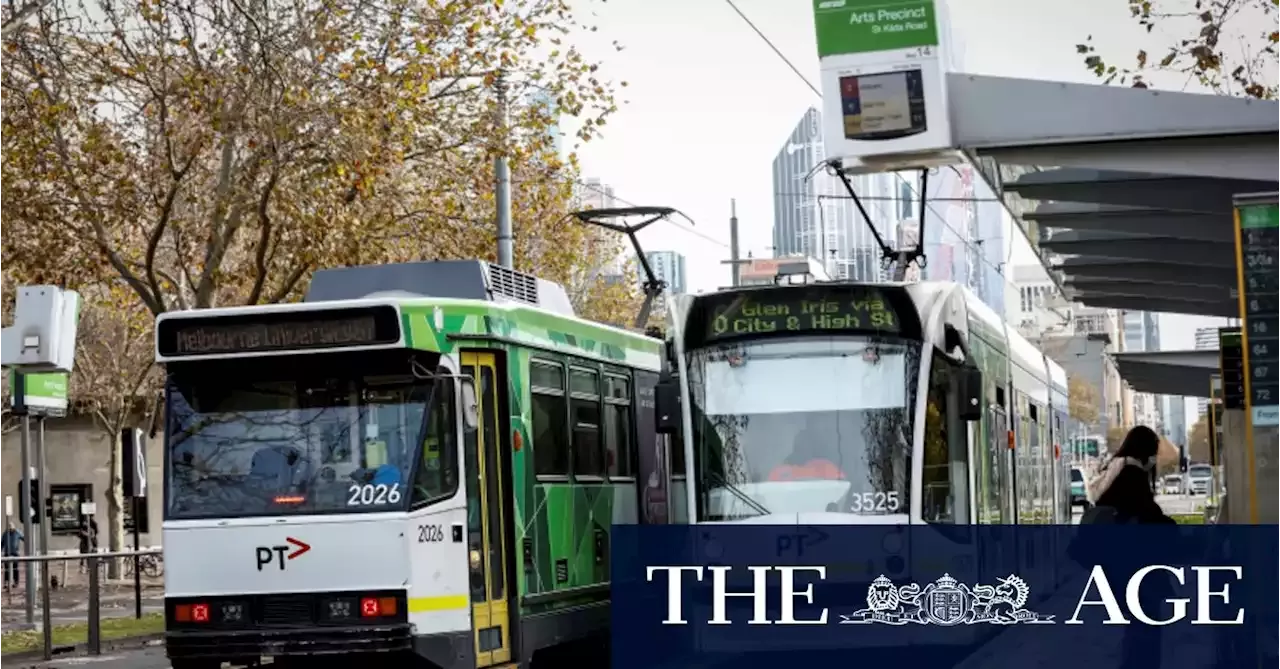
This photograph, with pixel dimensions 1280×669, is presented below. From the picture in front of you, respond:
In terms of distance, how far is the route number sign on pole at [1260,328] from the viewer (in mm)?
13336

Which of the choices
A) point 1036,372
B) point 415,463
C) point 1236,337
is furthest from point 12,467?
point 415,463

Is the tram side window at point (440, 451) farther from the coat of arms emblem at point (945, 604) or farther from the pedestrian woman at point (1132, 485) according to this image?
the coat of arms emblem at point (945, 604)

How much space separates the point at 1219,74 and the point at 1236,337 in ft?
9.43

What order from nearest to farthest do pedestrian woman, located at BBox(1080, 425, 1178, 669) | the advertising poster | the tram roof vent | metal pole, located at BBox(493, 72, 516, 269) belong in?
pedestrian woman, located at BBox(1080, 425, 1178, 669), the tram roof vent, metal pole, located at BBox(493, 72, 516, 269), the advertising poster

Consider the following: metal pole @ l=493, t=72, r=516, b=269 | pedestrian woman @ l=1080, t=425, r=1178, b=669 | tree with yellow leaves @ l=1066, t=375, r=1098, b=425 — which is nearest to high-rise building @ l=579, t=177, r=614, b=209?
metal pole @ l=493, t=72, r=516, b=269

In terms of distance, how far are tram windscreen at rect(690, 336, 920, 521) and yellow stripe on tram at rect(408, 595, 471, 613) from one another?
90.3 inches

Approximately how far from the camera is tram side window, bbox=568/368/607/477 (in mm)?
16844

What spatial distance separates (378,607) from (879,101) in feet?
76.0

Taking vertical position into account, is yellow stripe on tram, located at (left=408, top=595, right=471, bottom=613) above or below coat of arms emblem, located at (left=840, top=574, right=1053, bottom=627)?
below

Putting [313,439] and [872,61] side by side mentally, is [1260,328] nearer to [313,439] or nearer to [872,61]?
[313,439]

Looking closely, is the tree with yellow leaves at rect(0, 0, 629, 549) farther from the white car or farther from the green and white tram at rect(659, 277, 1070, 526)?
the white car

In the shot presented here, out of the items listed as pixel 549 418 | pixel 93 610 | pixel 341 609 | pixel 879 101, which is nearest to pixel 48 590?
pixel 93 610

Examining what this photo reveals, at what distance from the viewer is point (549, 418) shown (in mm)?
16125

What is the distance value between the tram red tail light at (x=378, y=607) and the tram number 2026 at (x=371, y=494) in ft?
2.06
